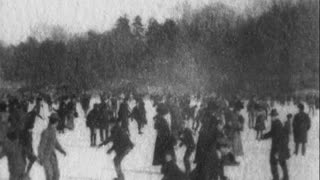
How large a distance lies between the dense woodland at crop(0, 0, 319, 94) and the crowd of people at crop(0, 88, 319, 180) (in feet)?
0.79

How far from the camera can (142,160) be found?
8.32 m

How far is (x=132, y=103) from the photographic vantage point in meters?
8.45

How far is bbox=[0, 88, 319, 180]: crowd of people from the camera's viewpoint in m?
7.48

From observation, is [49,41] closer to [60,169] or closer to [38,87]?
[38,87]

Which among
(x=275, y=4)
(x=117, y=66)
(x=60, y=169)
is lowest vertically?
(x=60, y=169)

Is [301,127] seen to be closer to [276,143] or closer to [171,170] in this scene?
[276,143]

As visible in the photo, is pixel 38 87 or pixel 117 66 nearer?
pixel 117 66

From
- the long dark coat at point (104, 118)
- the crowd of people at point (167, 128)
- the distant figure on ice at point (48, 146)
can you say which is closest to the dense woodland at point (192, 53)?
the crowd of people at point (167, 128)

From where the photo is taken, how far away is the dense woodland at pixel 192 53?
23.7 feet

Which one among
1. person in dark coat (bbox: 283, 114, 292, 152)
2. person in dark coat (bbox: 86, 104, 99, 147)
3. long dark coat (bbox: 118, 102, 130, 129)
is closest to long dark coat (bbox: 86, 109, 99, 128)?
person in dark coat (bbox: 86, 104, 99, 147)

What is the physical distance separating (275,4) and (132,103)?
2471mm


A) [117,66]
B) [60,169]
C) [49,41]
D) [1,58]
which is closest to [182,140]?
[117,66]

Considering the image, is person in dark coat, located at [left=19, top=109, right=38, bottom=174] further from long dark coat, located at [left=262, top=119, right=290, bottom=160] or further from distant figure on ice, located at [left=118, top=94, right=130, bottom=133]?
long dark coat, located at [left=262, top=119, right=290, bottom=160]

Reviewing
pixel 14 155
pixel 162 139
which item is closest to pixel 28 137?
pixel 14 155
